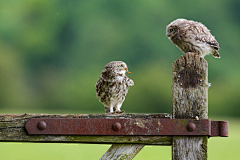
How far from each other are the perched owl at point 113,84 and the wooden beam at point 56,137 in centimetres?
104

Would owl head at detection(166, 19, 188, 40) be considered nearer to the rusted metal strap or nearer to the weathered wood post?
the weathered wood post

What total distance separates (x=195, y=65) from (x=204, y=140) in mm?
371

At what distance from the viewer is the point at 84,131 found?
1.53 metres

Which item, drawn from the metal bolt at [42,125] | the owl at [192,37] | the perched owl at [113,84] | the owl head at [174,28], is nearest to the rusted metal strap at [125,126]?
the metal bolt at [42,125]

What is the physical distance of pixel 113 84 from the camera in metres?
2.71

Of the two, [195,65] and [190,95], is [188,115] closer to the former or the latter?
[190,95]

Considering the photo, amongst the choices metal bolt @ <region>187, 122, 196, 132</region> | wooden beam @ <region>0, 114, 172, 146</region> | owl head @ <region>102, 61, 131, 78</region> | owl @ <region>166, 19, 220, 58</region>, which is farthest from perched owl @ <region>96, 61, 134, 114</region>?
metal bolt @ <region>187, 122, 196, 132</region>

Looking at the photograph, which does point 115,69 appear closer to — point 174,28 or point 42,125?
point 174,28

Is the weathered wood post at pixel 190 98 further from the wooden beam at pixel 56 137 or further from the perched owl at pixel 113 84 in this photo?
the perched owl at pixel 113 84

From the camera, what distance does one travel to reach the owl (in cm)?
292

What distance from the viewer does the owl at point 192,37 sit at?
2916 millimetres

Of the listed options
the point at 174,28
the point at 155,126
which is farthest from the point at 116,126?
the point at 174,28

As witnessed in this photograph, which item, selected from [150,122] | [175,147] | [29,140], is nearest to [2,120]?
[29,140]

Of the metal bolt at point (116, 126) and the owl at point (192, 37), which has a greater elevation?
the owl at point (192, 37)
